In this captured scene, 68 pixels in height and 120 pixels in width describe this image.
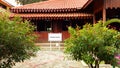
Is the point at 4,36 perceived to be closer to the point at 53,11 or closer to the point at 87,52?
the point at 87,52

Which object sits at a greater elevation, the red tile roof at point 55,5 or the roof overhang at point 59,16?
the red tile roof at point 55,5

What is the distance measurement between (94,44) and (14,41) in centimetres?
277

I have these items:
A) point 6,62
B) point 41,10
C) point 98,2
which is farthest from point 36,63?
point 41,10

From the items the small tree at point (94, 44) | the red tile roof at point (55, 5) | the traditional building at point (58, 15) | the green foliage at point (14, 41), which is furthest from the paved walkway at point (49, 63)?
the red tile roof at point (55, 5)

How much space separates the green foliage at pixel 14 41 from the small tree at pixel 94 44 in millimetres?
1461

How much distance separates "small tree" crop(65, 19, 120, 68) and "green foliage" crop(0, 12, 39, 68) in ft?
4.79

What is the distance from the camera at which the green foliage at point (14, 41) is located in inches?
404

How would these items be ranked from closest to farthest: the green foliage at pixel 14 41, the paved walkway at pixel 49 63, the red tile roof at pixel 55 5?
the green foliage at pixel 14 41, the paved walkway at pixel 49 63, the red tile roof at pixel 55 5

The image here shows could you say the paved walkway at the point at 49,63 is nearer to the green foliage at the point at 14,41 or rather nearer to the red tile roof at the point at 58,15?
the green foliage at the point at 14,41

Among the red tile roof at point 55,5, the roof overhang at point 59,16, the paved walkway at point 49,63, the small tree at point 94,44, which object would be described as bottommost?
the paved walkway at point 49,63

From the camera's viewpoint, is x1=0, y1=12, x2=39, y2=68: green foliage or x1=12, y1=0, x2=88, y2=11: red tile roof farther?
x1=12, y1=0, x2=88, y2=11: red tile roof

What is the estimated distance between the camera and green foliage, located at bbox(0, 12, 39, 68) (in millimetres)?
10258

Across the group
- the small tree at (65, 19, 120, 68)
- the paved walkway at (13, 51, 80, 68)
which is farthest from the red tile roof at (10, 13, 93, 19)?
the small tree at (65, 19, 120, 68)

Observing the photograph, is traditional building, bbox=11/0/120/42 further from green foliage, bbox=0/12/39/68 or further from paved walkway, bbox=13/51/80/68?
green foliage, bbox=0/12/39/68
